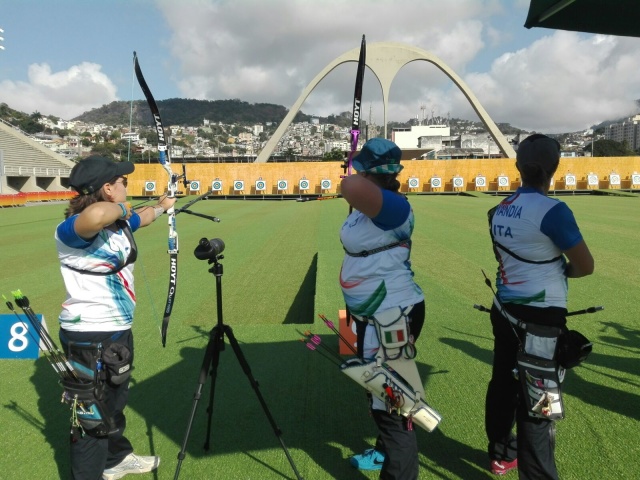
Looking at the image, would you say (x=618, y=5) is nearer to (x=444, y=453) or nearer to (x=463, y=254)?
(x=444, y=453)

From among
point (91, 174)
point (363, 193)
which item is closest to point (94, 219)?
point (91, 174)

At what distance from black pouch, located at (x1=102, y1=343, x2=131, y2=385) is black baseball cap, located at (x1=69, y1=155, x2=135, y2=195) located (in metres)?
0.80

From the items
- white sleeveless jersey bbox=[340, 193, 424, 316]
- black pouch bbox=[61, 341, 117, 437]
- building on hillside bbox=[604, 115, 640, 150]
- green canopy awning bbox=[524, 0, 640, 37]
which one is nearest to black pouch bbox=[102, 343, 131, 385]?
black pouch bbox=[61, 341, 117, 437]

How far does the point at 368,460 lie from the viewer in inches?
99.7

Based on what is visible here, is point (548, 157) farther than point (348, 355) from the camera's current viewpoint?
No

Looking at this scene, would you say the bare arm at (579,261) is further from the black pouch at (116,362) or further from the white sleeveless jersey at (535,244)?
the black pouch at (116,362)

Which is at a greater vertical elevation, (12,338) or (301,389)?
(12,338)

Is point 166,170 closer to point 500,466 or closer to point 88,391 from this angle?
point 88,391

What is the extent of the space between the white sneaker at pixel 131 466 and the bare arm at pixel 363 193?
1.94 metres

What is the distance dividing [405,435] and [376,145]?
4.40ft

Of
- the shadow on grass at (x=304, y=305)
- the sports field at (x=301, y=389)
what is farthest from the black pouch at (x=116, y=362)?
the shadow on grass at (x=304, y=305)

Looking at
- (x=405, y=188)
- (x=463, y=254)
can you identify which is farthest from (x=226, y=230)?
(x=405, y=188)

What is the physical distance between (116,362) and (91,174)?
0.95 m

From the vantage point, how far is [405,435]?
6.89ft
